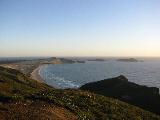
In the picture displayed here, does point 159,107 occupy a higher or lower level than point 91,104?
lower

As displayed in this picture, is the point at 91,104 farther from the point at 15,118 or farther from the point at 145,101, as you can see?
the point at 145,101

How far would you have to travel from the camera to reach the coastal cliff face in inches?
1889

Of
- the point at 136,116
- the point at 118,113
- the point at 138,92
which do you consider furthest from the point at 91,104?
the point at 138,92

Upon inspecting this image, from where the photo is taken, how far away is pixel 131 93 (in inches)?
2126

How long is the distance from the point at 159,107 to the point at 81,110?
2138 cm

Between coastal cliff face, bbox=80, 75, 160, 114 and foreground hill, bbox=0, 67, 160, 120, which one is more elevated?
foreground hill, bbox=0, 67, 160, 120

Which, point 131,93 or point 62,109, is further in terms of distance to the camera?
point 131,93

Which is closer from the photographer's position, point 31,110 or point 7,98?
point 31,110

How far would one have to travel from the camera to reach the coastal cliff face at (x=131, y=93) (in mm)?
47969

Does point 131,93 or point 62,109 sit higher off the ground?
point 62,109

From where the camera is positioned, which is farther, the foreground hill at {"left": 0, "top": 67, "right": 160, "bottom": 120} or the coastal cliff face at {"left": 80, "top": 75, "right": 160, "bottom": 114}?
the coastal cliff face at {"left": 80, "top": 75, "right": 160, "bottom": 114}

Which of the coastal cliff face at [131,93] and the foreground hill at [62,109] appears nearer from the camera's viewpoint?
the foreground hill at [62,109]

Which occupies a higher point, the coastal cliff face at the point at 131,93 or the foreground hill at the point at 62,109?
the foreground hill at the point at 62,109

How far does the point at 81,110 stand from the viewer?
1128 inches
